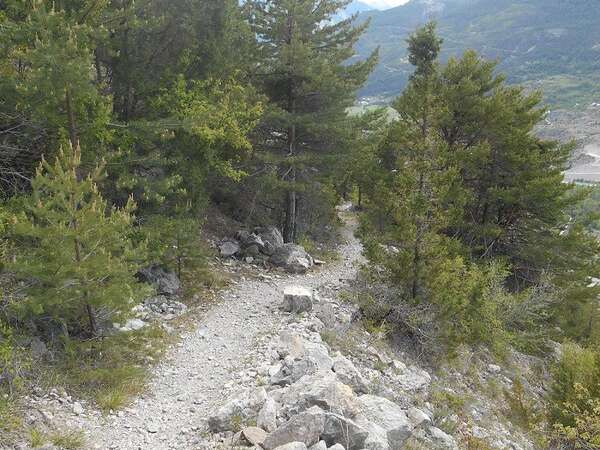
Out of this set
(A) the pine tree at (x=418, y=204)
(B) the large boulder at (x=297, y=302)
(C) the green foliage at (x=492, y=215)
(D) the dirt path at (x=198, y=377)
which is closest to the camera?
(D) the dirt path at (x=198, y=377)

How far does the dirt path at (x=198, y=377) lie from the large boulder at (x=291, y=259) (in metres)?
1.86

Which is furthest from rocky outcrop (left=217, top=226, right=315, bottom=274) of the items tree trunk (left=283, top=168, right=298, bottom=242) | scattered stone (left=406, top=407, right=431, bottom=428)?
scattered stone (left=406, top=407, right=431, bottom=428)

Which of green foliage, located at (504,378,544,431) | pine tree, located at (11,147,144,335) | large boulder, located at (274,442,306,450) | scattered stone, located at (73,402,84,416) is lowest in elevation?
green foliage, located at (504,378,544,431)

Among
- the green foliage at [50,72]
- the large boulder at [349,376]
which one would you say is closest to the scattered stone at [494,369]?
the large boulder at [349,376]

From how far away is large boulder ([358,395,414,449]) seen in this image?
8.47 meters

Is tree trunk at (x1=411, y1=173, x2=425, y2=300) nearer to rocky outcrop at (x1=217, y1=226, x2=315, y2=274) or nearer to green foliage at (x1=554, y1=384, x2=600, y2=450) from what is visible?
green foliage at (x1=554, y1=384, x2=600, y2=450)

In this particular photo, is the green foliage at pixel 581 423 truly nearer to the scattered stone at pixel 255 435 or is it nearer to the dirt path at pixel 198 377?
the scattered stone at pixel 255 435

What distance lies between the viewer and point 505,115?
20.4m

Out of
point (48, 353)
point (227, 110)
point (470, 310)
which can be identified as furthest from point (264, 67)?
point (48, 353)

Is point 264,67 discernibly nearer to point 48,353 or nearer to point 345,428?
point 48,353

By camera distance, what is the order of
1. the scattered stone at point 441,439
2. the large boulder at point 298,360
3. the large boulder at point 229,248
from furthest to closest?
the large boulder at point 229,248, the scattered stone at point 441,439, the large boulder at point 298,360

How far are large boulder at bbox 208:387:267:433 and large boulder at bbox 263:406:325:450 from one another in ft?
3.23

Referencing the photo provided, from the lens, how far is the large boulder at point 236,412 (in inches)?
316

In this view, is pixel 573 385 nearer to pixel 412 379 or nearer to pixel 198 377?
pixel 412 379
